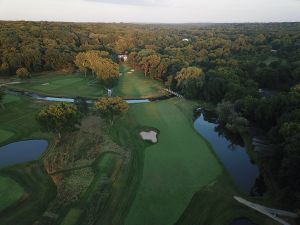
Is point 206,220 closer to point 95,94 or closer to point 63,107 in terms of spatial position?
point 63,107

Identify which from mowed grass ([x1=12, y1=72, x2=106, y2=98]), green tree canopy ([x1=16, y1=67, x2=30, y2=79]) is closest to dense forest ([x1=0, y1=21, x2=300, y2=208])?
mowed grass ([x1=12, y1=72, x2=106, y2=98])

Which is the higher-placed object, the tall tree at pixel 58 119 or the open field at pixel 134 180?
the tall tree at pixel 58 119

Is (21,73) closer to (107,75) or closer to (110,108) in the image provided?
(107,75)

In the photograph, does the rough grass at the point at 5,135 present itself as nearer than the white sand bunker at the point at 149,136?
Yes

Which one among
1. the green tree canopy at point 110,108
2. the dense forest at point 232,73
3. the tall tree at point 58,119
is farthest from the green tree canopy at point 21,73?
the tall tree at point 58,119

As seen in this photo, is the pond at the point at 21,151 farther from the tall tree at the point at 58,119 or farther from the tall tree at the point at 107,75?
the tall tree at the point at 107,75

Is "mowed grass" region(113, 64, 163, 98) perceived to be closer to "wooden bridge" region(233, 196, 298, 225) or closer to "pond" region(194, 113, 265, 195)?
"pond" region(194, 113, 265, 195)

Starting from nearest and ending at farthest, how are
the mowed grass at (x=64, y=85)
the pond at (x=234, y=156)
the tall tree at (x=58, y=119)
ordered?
the pond at (x=234, y=156), the tall tree at (x=58, y=119), the mowed grass at (x=64, y=85)
